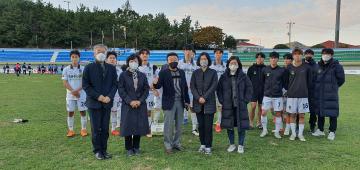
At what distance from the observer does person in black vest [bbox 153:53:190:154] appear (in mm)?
7039

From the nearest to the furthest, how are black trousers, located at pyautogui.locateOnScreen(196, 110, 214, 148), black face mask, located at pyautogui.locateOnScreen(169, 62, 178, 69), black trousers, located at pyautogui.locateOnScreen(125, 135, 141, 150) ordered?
black trousers, located at pyautogui.locateOnScreen(125, 135, 141, 150)
black trousers, located at pyautogui.locateOnScreen(196, 110, 214, 148)
black face mask, located at pyautogui.locateOnScreen(169, 62, 178, 69)

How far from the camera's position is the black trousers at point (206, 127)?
23.0 ft

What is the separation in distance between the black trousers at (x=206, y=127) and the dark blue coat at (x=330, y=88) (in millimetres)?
3042

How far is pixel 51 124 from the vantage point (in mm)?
10070

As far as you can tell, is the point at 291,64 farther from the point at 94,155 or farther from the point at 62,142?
the point at 62,142

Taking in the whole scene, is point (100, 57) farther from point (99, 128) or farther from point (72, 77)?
point (72, 77)

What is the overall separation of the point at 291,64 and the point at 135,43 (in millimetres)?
69597

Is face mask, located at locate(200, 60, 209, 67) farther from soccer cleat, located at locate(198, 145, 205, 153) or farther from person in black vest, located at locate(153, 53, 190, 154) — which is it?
soccer cleat, located at locate(198, 145, 205, 153)

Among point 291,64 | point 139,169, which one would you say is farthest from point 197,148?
point 291,64

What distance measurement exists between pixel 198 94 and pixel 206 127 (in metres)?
0.67

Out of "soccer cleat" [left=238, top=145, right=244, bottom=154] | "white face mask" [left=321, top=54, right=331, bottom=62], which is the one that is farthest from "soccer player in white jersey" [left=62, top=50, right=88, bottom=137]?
"white face mask" [left=321, top=54, right=331, bottom=62]

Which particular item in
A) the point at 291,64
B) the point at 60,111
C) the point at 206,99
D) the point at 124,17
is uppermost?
the point at 124,17

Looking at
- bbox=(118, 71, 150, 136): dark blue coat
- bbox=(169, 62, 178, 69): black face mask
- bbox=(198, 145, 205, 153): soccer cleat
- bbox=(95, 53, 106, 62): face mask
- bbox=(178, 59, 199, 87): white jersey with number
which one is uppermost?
bbox=(95, 53, 106, 62): face mask

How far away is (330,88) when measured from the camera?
327 inches
